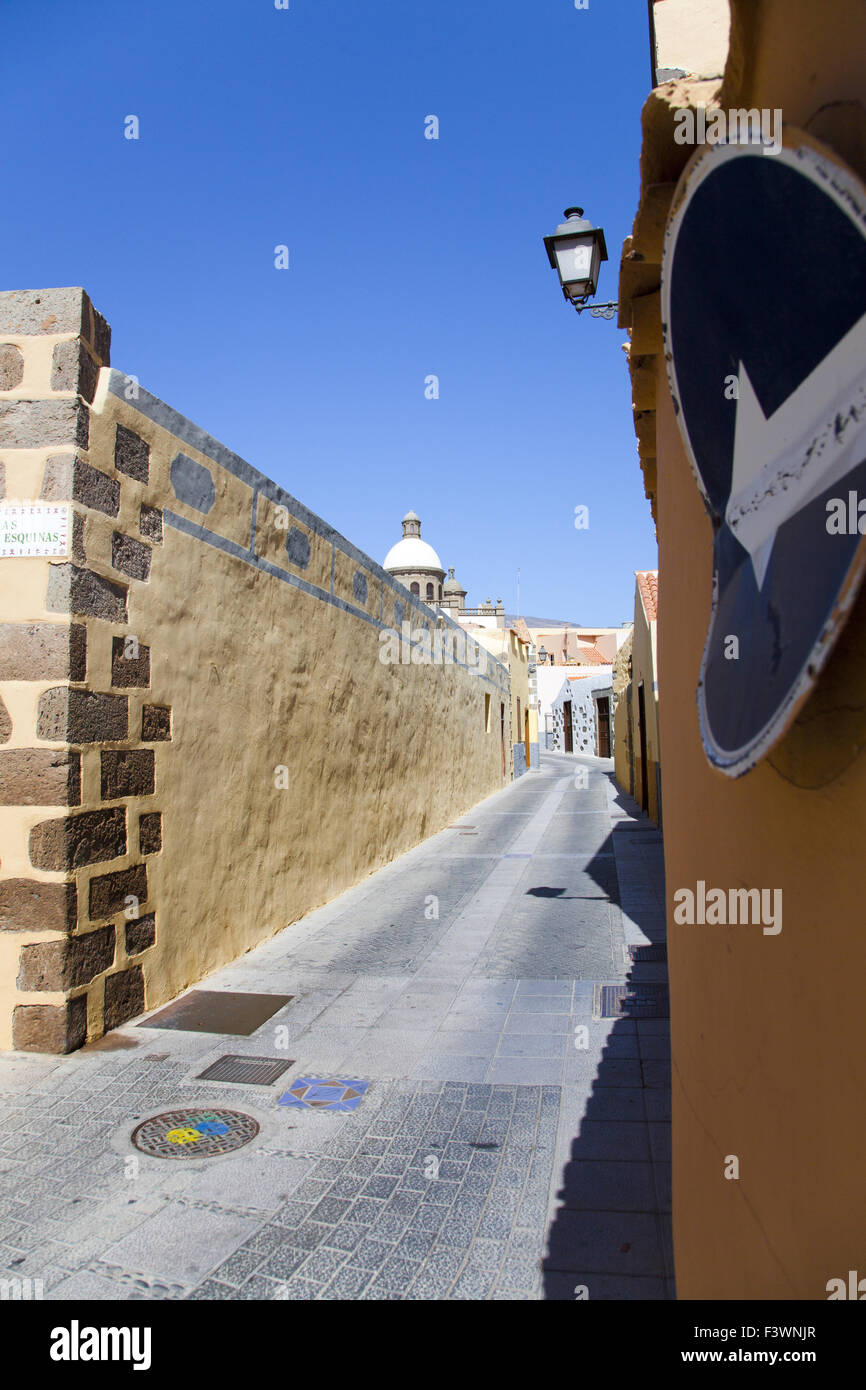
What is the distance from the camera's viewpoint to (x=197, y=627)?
6.00 metres

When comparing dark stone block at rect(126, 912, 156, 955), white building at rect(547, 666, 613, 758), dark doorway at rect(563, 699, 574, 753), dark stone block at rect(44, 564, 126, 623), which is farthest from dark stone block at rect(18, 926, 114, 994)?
dark doorway at rect(563, 699, 574, 753)

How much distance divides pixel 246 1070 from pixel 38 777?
6.00 feet

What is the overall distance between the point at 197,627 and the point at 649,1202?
430 cm

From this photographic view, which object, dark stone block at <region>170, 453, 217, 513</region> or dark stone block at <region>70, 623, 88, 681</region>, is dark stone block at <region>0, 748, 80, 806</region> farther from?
dark stone block at <region>170, 453, 217, 513</region>

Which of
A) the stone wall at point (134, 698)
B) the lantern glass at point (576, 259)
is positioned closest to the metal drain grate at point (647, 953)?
the stone wall at point (134, 698)

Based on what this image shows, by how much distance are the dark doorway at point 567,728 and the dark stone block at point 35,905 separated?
42274mm

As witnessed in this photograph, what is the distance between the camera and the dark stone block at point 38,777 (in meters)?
4.61

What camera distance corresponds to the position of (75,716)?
470 centimetres

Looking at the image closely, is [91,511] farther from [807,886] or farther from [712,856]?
[807,886]
